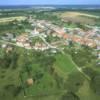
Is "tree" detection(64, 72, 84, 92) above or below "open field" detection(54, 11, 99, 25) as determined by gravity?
above

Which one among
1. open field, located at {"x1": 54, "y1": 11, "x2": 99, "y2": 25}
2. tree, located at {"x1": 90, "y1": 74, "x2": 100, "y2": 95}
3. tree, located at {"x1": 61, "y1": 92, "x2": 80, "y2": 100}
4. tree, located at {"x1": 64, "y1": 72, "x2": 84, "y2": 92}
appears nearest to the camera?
tree, located at {"x1": 61, "y1": 92, "x2": 80, "y2": 100}

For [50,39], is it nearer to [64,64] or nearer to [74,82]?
[64,64]

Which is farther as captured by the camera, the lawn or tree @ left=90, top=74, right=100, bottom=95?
the lawn

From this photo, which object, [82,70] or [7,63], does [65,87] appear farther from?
[7,63]

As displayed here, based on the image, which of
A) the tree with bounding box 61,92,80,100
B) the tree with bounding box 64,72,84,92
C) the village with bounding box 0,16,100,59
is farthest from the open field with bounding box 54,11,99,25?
the tree with bounding box 61,92,80,100

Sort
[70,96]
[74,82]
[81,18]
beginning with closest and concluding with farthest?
[70,96] < [74,82] < [81,18]

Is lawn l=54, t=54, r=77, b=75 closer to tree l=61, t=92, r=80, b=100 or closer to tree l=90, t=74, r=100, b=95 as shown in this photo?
tree l=90, t=74, r=100, b=95

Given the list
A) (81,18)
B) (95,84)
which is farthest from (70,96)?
(81,18)

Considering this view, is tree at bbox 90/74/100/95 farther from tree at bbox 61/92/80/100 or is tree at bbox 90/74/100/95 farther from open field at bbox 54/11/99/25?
open field at bbox 54/11/99/25

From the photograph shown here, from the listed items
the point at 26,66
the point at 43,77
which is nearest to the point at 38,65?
the point at 26,66

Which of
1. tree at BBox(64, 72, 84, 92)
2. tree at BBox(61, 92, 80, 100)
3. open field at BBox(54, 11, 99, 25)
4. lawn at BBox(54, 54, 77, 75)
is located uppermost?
lawn at BBox(54, 54, 77, 75)

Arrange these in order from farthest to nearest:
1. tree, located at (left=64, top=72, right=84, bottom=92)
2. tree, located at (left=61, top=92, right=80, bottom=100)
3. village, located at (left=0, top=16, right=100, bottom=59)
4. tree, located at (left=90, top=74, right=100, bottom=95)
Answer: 1. village, located at (left=0, top=16, right=100, bottom=59)
2. tree, located at (left=64, top=72, right=84, bottom=92)
3. tree, located at (left=90, top=74, right=100, bottom=95)
4. tree, located at (left=61, top=92, right=80, bottom=100)

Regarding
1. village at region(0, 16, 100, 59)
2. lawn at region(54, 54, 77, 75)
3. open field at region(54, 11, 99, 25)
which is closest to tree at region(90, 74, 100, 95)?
lawn at region(54, 54, 77, 75)
